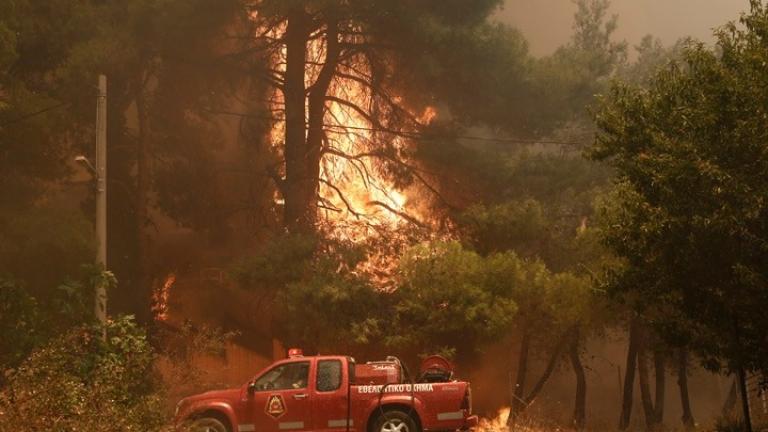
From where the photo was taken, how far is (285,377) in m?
15.1

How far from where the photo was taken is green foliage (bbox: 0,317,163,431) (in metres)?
10.1

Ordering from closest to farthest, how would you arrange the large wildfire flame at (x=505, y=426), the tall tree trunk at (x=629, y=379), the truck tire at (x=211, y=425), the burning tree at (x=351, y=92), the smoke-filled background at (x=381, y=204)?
the smoke-filled background at (x=381, y=204) < the truck tire at (x=211, y=425) < the large wildfire flame at (x=505, y=426) < the tall tree trunk at (x=629, y=379) < the burning tree at (x=351, y=92)

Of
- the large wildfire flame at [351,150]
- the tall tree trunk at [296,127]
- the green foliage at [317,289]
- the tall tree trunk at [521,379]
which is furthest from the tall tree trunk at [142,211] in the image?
the tall tree trunk at [521,379]

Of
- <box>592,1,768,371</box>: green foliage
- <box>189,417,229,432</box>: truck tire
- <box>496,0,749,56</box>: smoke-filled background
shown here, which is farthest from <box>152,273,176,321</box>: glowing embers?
<box>496,0,749,56</box>: smoke-filled background

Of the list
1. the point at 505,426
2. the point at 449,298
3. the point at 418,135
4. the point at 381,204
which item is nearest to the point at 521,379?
the point at 505,426

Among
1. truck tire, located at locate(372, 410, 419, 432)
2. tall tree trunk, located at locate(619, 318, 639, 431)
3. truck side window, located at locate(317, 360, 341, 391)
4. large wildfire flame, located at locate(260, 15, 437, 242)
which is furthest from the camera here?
large wildfire flame, located at locate(260, 15, 437, 242)

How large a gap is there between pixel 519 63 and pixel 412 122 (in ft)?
13.9

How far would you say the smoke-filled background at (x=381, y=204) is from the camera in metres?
13.3

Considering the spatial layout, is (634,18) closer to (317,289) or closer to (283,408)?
(317,289)

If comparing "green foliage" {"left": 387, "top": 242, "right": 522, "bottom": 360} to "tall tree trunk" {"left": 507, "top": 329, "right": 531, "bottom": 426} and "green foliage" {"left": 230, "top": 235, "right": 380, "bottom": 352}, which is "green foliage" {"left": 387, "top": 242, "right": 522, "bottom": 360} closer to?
"green foliage" {"left": 230, "top": 235, "right": 380, "bottom": 352}

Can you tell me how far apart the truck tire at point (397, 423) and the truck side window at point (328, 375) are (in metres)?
1.01

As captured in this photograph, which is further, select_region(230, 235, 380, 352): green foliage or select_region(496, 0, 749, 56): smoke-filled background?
select_region(496, 0, 749, 56): smoke-filled background

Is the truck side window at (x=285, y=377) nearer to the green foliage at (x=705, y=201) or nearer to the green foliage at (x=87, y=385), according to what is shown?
the green foliage at (x=87, y=385)

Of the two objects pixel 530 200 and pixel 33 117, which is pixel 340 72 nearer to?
pixel 530 200
